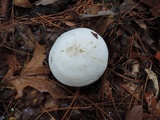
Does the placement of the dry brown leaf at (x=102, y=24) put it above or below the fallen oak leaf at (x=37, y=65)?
above

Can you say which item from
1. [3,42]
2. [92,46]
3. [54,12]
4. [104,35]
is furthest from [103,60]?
[3,42]

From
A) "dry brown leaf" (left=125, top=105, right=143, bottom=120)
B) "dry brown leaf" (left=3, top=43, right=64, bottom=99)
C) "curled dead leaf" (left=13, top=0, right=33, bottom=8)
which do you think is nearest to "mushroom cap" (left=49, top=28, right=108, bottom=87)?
"dry brown leaf" (left=3, top=43, right=64, bottom=99)

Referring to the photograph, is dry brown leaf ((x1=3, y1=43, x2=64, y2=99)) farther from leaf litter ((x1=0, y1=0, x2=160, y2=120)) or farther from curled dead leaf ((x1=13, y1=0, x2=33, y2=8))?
curled dead leaf ((x1=13, y1=0, x2=33, y2=8))

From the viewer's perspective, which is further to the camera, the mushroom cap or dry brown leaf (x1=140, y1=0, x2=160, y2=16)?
dry brown leaf (x1=140, y1=0, x2=160, y2=16)

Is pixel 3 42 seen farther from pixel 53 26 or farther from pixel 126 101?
pixel 126 101

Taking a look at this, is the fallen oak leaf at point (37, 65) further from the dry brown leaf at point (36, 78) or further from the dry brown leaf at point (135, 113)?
the dry brown leaf at point (135, 113)

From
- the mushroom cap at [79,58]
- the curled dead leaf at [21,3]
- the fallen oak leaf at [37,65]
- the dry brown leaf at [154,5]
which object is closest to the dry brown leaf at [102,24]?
the mushroom cap at [79,58]

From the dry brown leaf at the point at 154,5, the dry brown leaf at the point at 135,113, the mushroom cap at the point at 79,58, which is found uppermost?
the dry brown leaf at the point at 154,5
